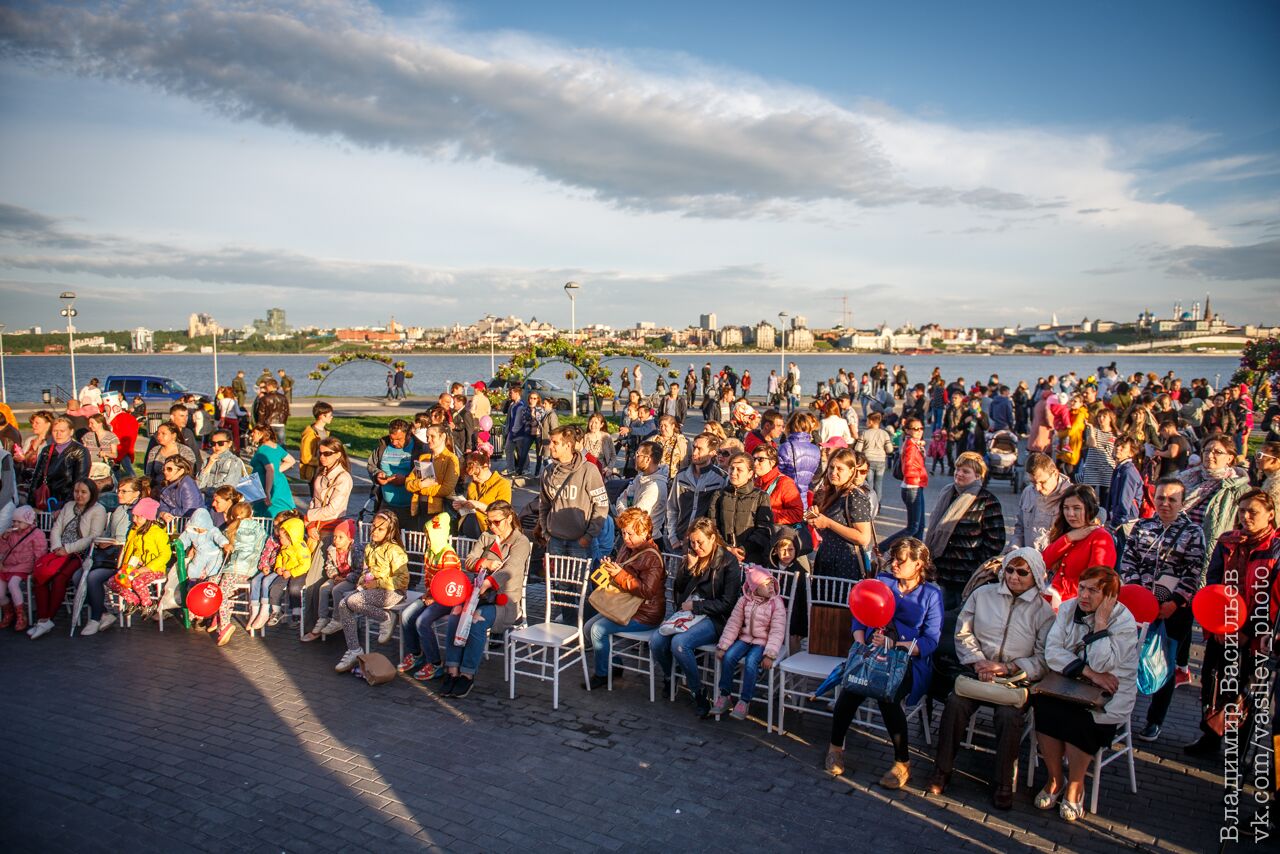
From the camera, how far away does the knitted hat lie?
24.3 feet

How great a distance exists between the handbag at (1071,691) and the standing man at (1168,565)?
95 cm

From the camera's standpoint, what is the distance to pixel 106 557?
7590mm

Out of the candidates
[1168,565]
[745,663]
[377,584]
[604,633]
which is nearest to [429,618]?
[377,584]

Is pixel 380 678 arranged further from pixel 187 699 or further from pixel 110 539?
pixel 110 539

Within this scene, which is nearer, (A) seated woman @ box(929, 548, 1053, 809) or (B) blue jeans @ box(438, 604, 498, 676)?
(A) seated woman @ box(929, 548, 1053, 809)

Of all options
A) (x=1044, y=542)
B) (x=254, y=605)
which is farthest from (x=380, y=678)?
(x=1044, y=542)

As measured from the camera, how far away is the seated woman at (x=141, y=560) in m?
7.29

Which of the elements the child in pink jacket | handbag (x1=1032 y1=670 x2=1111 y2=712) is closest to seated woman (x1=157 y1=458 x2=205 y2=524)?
the child in pink jacket

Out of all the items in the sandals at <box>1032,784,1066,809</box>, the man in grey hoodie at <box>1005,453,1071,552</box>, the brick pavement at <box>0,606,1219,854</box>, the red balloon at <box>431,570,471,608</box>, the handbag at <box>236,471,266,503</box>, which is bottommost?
the brick pavement at <box>0,606,1219,854</box>

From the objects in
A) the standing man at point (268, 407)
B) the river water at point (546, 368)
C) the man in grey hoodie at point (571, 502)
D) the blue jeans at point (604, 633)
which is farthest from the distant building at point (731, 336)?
the blue jeans at point (604, 633)

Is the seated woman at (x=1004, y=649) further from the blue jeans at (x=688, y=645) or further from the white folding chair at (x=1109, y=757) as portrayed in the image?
the blue jeans at (x=688, y=645)

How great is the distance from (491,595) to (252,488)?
3.57 m

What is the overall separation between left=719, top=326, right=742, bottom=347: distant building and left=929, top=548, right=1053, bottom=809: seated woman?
12753 centimetres

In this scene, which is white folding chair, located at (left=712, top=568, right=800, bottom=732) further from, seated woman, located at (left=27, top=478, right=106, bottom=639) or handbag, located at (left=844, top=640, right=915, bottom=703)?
seated woman, located at (left=27, top=478, right=106, bottom=639)
